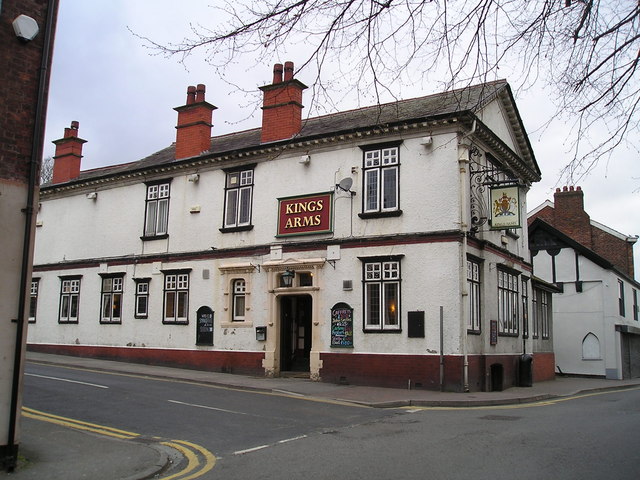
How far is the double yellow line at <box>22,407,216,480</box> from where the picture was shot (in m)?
7.81

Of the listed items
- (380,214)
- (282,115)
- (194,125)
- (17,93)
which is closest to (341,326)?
(380,214)

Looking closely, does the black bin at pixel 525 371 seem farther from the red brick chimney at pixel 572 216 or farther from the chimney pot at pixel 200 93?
the red brick chimney at pixel 572 216

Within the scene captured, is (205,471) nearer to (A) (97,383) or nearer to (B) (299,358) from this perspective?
(A) (97,383)

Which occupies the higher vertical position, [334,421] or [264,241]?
[264,241]

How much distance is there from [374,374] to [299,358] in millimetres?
3501

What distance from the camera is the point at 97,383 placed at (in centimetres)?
1627

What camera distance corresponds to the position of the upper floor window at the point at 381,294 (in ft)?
60.8

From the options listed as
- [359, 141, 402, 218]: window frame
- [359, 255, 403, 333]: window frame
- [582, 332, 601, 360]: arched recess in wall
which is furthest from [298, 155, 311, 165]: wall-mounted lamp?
[582, 332, 601, 360]: arched recess in wall

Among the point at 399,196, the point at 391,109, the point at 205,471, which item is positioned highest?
the point at 391,109

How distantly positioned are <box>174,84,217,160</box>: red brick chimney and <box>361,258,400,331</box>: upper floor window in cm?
905

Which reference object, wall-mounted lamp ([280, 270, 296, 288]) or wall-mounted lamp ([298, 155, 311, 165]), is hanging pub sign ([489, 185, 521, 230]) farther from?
wall-mounted lamp ([280, 270, 296, 288])

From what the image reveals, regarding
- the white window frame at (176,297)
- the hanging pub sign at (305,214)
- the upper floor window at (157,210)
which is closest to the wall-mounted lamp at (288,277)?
the hanging pub sign at (305,214)

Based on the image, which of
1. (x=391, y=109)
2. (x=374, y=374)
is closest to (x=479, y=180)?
(x=391, y=109)

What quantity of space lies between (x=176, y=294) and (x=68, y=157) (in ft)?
34.3
